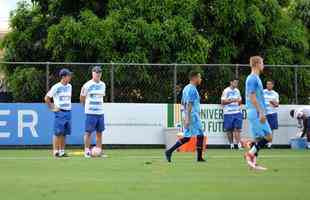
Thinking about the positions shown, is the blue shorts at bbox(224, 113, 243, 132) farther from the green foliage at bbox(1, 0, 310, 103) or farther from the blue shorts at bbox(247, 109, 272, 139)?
the blue shorts at bbox(247, 109, 272, 139)

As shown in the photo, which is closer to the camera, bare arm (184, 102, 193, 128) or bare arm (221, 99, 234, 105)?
bare arm (184, 102, 193, 128)

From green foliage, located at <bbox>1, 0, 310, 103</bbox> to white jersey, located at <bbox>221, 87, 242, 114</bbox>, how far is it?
1.32 metres

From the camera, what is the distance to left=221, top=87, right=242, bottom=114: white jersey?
83.2ft

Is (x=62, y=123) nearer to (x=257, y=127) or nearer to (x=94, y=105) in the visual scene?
(x=94, y=105)

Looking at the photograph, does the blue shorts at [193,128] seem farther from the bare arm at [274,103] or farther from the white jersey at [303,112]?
the white jersey at [303,112]

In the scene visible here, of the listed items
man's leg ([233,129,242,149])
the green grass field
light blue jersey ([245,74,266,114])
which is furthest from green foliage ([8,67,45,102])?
light blue jersey ([245,74,266,114])

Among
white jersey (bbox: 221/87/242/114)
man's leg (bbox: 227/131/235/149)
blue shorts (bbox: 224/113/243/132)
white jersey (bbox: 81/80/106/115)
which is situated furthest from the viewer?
man's leg (bbox: 227/131/235/149)

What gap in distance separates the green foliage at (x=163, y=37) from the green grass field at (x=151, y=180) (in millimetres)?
9716

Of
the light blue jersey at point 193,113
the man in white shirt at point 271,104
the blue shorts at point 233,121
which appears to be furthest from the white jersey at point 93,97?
the man in white shirt at point 271,104

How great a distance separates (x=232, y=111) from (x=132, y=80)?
3.14 metres

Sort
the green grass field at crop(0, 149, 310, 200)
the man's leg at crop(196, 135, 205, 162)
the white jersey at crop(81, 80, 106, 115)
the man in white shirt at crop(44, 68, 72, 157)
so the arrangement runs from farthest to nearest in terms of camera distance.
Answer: the man in white shirt at crop(44, 68, 72, 157) → the white jersey at crop(81, 80, 106, 115) → the man's leg at crop(196, 135, 205, 162) → the green grass field at crop(0, 149, 310, 200)

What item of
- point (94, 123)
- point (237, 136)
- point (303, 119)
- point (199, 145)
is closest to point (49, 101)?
point (94, 123)

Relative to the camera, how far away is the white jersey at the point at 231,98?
2536 cm

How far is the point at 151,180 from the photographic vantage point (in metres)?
12.5
